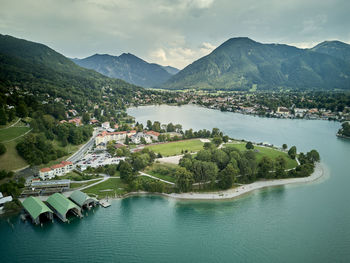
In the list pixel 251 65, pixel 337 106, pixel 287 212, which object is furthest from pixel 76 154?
pixel 251 65

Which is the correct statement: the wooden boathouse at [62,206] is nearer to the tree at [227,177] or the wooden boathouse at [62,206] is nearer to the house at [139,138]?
the tree at [227,177]

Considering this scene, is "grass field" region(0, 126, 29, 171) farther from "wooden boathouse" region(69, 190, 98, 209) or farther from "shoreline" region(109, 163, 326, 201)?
"shoreline" region(109, 163, 326, 201)

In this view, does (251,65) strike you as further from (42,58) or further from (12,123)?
(12,123)

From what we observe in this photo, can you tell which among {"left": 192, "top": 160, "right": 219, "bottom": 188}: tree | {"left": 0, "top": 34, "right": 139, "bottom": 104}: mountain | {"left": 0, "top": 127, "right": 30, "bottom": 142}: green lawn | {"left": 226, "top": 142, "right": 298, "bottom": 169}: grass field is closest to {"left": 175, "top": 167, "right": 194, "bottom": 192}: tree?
{"left": 192, "top": 160, "right": 219, "bottom": 188}: tree

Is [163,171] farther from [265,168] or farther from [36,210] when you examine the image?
[36,210]

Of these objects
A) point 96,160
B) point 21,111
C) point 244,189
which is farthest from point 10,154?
point 244,189

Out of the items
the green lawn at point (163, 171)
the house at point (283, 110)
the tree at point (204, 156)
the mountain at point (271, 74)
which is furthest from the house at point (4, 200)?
the mountain at point (271, 74)
